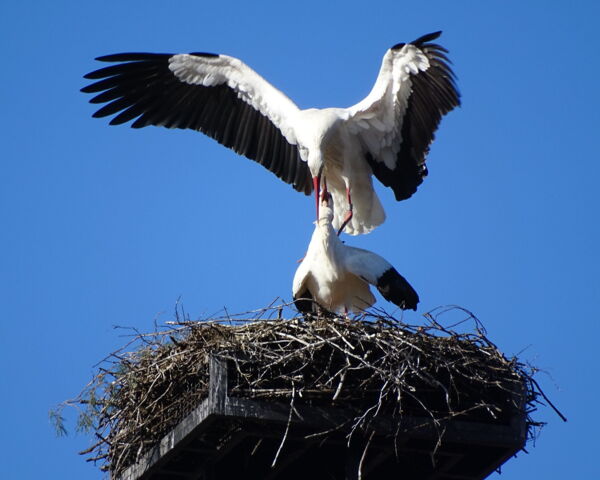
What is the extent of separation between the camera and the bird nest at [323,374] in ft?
25.3

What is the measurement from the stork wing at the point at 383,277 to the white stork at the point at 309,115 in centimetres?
120

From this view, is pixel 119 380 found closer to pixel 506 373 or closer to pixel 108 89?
pixel 506 373

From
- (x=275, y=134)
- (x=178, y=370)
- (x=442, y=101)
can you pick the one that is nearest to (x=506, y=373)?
(x=178, y=370)

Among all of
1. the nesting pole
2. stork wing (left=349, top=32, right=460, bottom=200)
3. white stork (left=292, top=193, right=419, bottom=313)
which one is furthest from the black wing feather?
the nesting pole

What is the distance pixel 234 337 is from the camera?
8.13 m

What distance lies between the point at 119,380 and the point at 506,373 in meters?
2.56

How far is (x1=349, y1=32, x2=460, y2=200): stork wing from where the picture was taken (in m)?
10.8

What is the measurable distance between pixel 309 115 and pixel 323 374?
12.8 ft

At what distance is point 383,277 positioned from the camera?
9.48m

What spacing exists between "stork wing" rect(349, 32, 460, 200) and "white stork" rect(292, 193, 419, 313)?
4.88 feet

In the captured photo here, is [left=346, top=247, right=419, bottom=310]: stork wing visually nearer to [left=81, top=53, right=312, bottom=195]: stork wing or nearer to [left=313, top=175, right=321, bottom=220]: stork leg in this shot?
[left=313, top=175, right=321, bottom=220]: stork leg

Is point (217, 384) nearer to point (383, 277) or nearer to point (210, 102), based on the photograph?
point (383, 277)

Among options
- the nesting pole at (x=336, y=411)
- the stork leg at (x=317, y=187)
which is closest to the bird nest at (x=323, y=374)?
the nesting pole at (x=336, y=411)

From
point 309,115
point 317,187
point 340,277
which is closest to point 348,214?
point 317,187
